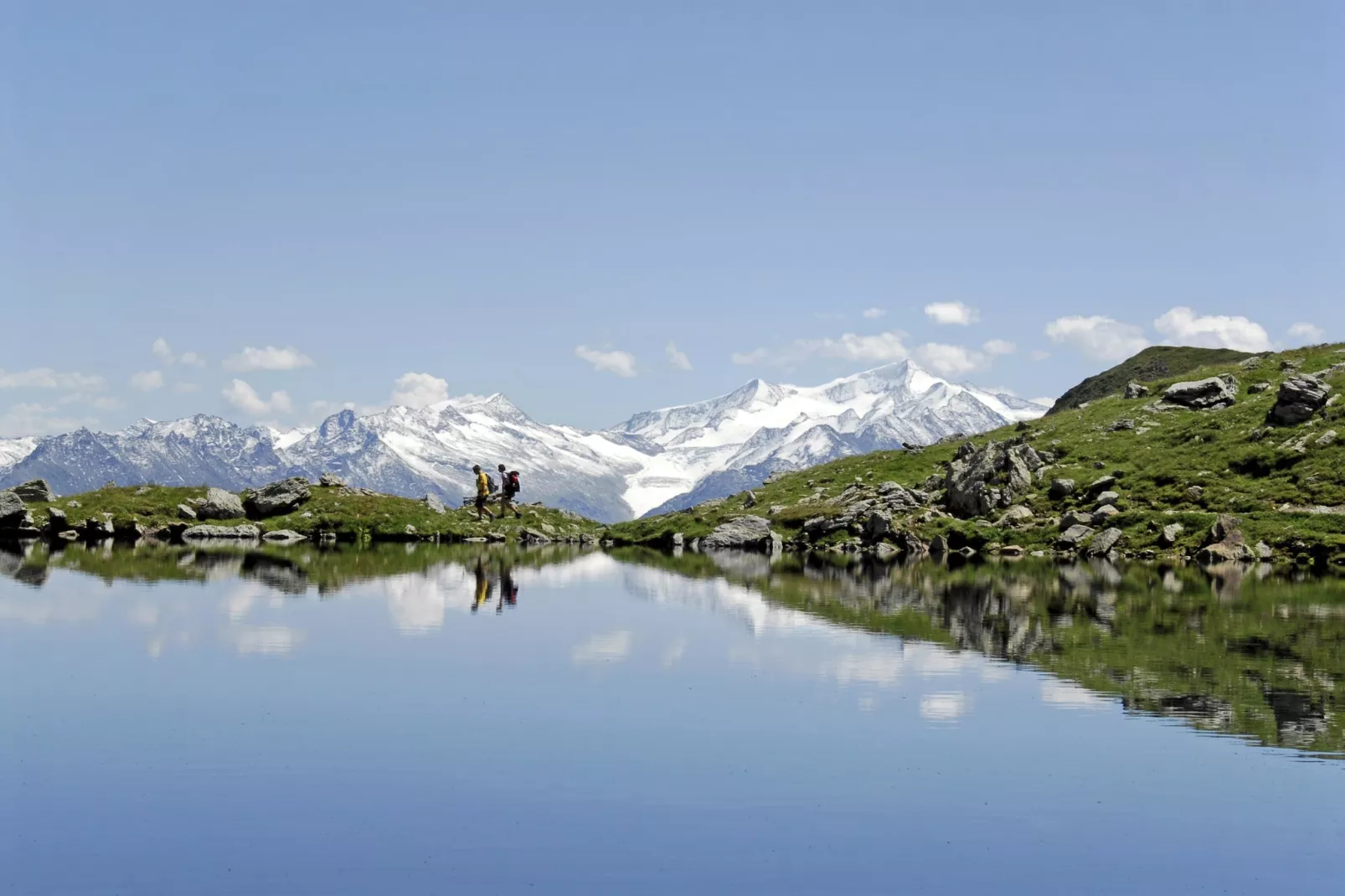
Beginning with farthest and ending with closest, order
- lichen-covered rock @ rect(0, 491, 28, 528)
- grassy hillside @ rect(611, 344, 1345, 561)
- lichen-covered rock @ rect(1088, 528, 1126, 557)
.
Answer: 1. lichen-covered rock @ rect(0, 491, 28, 528)
2. lichen-covered rock @ rect(1088, 528, 1126, 557)
3. grassy hillside @ rect(611, 344, 1345, 561)

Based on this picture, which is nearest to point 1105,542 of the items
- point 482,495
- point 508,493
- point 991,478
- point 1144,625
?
point 991,478

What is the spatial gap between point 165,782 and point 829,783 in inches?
472

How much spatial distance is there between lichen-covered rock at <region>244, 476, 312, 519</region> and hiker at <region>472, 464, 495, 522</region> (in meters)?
14.8

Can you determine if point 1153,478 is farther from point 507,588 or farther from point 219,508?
point 219,508

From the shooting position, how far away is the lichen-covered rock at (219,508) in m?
104

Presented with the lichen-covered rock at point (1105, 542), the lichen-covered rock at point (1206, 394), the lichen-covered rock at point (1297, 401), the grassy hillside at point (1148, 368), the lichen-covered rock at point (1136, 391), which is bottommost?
the lichen-covered rock at point (1105, 542)

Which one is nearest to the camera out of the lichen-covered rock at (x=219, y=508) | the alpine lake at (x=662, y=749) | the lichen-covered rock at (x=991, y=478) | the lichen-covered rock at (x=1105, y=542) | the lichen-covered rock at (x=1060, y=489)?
the alpine lake at (x=662, y=749)

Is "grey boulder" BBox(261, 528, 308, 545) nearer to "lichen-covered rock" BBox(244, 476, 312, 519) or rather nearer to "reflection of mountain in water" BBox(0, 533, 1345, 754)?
"lichen-covered rock" BBox(244, 476, 312, 519)

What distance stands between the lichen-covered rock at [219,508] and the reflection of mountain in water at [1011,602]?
17.0m

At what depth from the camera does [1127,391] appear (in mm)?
130875

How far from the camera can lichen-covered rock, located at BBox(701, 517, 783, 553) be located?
106 metres

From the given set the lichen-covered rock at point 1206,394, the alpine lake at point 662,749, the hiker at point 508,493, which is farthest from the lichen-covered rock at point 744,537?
the alpine lake at point 662,749

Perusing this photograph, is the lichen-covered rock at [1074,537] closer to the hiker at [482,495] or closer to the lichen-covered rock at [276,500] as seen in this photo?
the hiker at [482,495]

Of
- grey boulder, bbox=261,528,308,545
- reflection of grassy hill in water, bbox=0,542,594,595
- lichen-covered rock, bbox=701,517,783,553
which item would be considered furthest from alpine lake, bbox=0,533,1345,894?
lichen-covered rock, bbox=701,517,783,553
